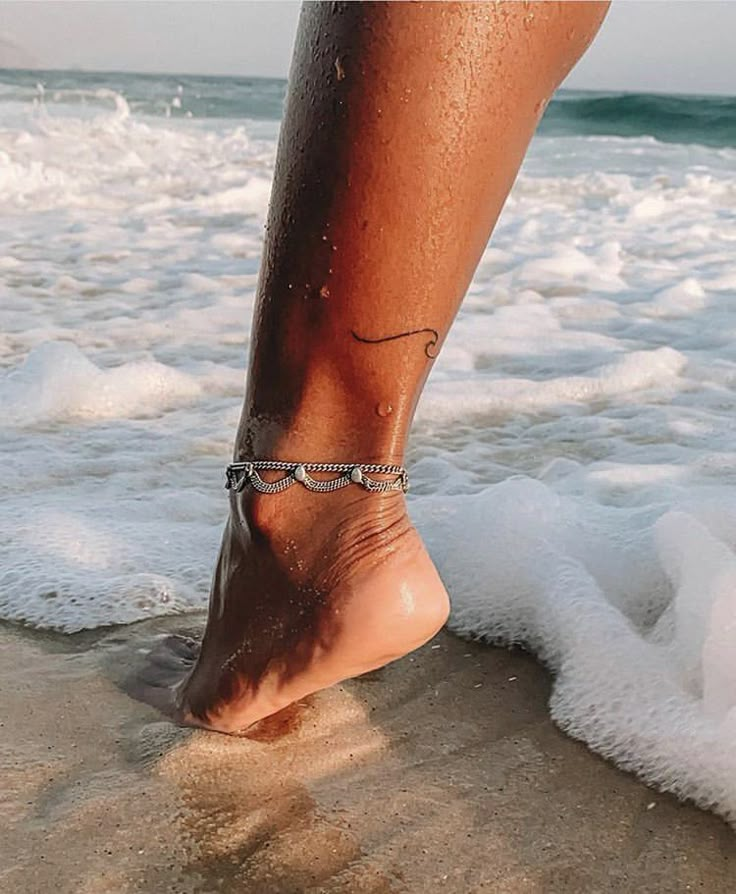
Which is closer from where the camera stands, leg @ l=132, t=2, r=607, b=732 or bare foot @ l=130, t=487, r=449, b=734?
leg @ l=132, t=2, r=607, b=732

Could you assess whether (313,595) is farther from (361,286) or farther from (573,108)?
(573,108)

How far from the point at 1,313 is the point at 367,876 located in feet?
9.19

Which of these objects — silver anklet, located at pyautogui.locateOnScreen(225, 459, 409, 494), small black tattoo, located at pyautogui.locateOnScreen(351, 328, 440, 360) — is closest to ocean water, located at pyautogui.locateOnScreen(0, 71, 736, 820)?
silver anklet, located at pyautogui.locateOnScreen(225, 459, 409, 494)

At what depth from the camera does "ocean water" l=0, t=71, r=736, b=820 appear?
1436 mm

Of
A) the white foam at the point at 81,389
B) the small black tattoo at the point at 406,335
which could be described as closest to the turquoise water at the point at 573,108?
the white foam at the point at 81,389

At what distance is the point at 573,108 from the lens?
1742 cm

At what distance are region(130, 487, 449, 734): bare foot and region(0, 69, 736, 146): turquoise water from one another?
12566 mm

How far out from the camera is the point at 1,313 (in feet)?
11.3

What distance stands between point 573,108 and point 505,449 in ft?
53.8

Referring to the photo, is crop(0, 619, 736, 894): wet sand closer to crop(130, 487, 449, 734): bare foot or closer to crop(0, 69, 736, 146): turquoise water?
crop(130, 487, 449, 734): bare foot

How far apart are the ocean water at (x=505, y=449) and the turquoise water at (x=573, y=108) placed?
962 cm

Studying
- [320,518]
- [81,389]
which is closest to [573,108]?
[81,389]

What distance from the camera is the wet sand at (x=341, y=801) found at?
1.07 m

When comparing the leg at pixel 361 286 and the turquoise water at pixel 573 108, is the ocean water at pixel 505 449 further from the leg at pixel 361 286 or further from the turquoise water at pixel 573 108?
the turquoise water at pixel 573 108
